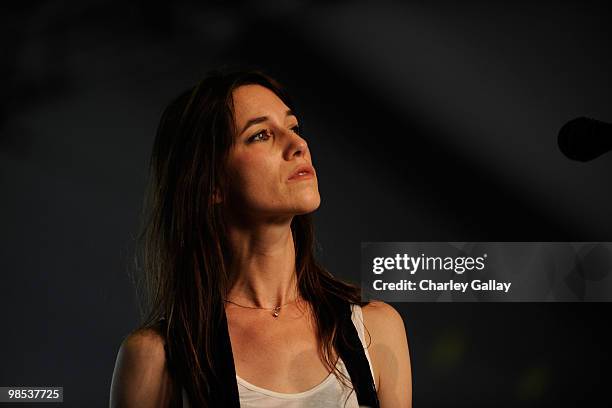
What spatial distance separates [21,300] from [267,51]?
103cm

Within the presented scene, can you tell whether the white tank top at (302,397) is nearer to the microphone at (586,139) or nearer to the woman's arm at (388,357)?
the woman's arm at (388,357)

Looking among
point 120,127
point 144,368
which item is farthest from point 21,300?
point 144,368

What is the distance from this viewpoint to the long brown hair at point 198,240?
54.4 inches

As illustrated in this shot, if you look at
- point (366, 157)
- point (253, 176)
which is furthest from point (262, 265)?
point (366, 157)

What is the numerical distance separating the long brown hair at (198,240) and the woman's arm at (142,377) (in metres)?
0.02

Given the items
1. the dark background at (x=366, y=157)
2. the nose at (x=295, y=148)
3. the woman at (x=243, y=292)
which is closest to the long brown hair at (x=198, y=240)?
the woman at (x=243, y=292)

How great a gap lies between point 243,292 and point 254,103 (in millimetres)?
368

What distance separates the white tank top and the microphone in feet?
2.55

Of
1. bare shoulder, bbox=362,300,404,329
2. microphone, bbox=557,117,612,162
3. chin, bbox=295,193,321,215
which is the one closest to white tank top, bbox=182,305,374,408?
bare shoulder, bbox=362,300,404,329

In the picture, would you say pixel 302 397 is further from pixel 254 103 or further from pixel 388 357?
pixel 254 103

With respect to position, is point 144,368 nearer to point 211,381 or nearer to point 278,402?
point 211,381

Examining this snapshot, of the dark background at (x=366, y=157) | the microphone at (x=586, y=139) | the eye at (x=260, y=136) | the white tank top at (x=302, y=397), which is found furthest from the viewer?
the dark background at (x=366, y=157)

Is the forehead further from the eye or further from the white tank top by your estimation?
the white tank top

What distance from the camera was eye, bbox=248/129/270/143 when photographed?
1412mm
